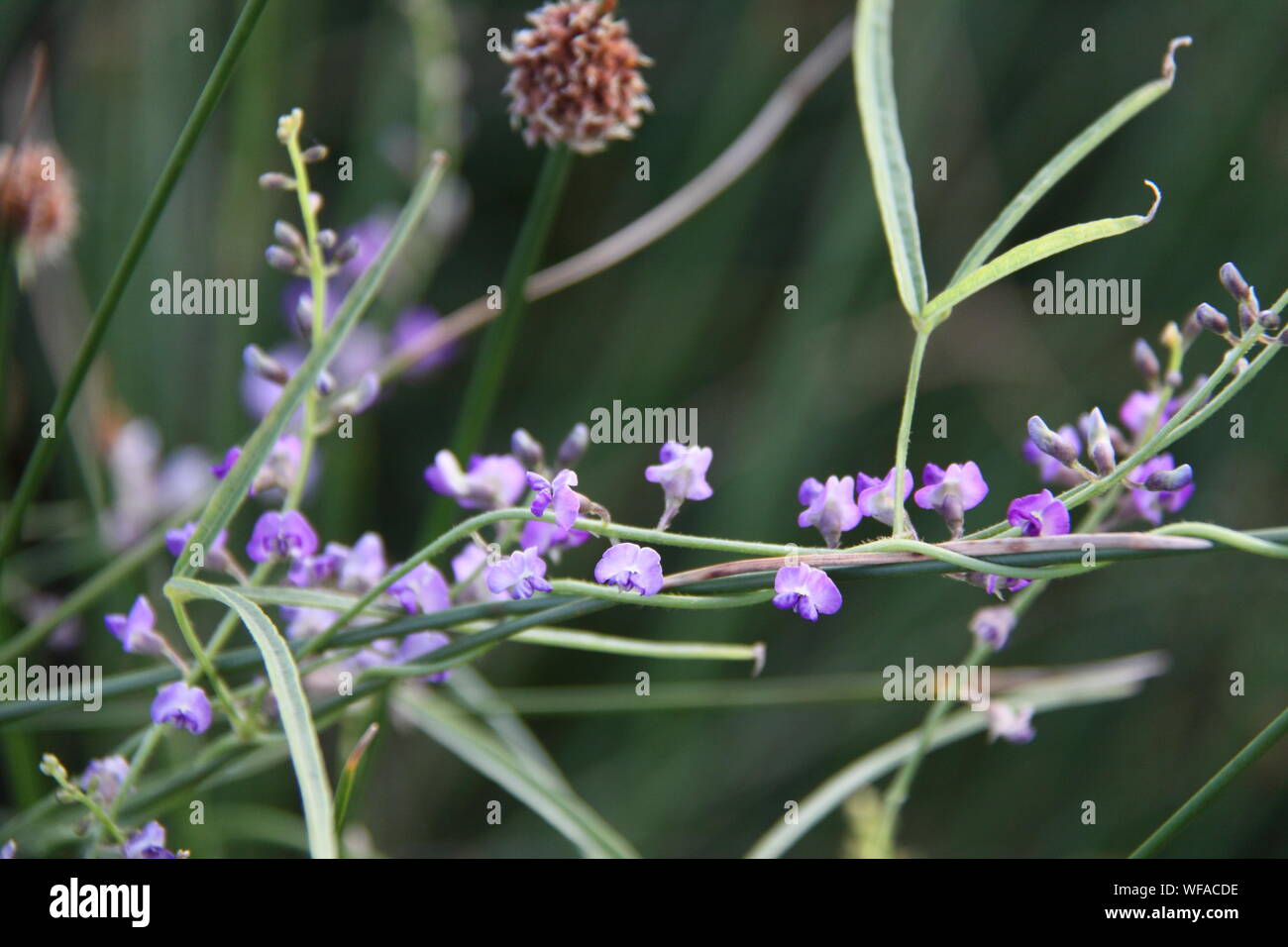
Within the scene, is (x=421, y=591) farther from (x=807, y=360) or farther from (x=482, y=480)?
(x=807, y=360)

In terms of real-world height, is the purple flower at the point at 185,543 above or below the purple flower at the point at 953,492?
below

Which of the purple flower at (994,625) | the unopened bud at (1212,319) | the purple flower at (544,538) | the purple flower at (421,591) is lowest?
the purple flower at (994,625)

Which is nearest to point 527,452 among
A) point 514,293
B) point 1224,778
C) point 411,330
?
point 514,293

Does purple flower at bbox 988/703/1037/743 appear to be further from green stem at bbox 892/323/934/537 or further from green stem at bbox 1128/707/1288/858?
green stem at bbox 892/323/934/537

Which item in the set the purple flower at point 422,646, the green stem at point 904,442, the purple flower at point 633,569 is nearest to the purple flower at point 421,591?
the purple flower at point 422,646

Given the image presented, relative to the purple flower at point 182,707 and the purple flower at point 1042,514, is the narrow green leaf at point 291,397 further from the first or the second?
the purple flower at point 1042,514

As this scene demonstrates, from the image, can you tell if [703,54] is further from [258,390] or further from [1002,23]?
[258,390]

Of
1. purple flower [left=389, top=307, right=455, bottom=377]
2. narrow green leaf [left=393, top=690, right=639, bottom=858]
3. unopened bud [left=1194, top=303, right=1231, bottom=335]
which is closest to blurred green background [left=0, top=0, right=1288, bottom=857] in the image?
purple flower [left=389, top=307, right=455, bottom=377]
